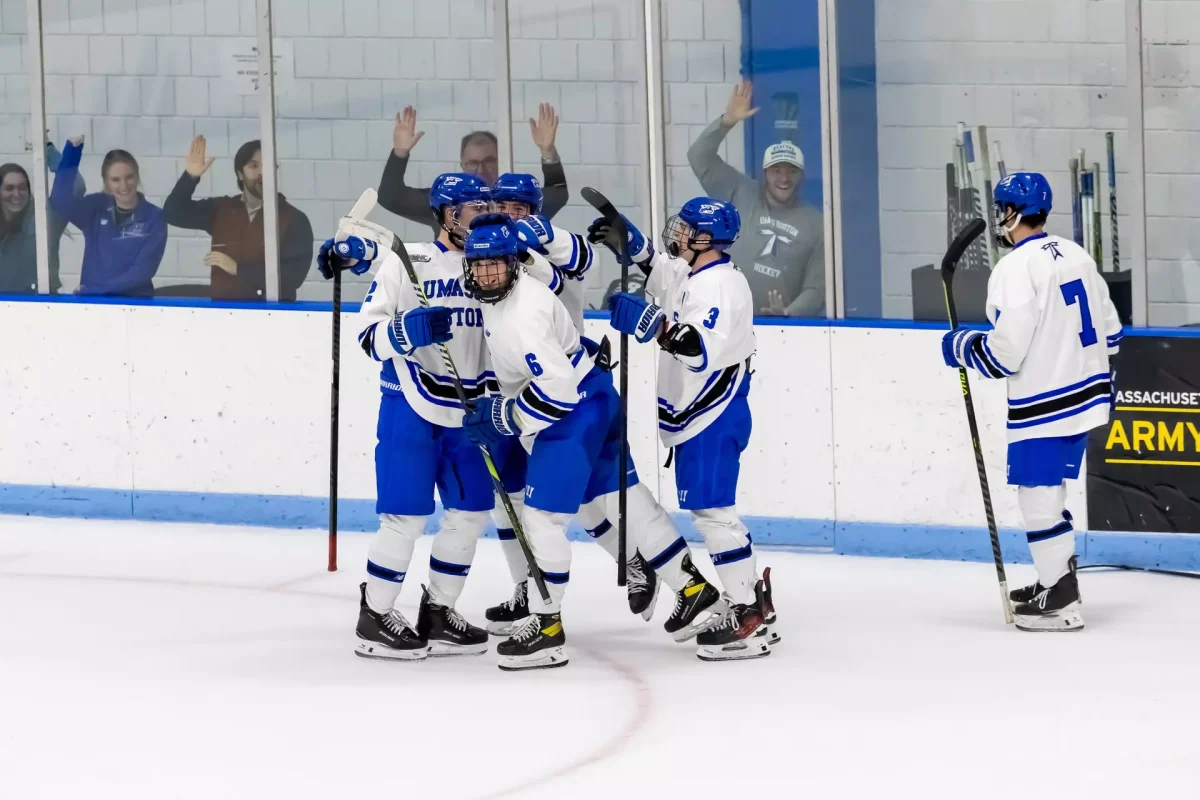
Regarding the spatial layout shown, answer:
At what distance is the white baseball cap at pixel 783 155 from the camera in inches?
241

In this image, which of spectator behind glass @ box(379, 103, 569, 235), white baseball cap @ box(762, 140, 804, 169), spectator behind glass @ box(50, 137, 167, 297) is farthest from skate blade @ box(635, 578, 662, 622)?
spectator behind glass @ box(50, 137, 167, 297)

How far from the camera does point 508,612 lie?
486cm

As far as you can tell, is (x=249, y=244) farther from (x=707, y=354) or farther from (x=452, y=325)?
(x=707, y=354)

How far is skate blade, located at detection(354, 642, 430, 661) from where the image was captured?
455cm

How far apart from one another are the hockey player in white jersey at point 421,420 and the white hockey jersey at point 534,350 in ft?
0.59

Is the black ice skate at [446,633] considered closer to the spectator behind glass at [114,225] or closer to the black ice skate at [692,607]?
the black ice skate at [692,607]

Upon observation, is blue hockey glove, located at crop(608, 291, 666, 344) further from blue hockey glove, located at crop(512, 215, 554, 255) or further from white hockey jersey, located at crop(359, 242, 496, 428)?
white hockey jersey, located at crop(359, 242, 496, 428)

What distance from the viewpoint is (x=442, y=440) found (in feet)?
14.9

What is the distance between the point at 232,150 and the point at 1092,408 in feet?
11.4

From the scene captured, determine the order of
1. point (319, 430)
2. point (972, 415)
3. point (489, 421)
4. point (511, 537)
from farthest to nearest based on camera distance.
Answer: point (319, 430) < point (972, 415) < point (511, 537) < point (489, 421)

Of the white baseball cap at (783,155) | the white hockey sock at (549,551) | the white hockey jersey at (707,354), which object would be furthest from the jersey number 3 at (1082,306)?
the white baseball cap at (783,155)

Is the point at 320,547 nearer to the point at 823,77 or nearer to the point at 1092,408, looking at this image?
the point at 823,77

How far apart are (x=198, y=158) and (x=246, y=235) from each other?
0.38 meters

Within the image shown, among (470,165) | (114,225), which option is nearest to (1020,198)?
(470,165)
